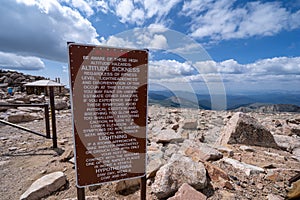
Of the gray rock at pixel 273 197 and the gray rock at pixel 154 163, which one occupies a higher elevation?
the gray rock at pixel 154 163

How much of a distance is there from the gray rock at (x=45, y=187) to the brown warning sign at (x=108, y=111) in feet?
3.42

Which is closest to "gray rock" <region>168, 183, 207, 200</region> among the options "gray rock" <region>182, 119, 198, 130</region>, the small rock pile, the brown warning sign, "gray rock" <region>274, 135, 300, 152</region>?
the brown warning sign

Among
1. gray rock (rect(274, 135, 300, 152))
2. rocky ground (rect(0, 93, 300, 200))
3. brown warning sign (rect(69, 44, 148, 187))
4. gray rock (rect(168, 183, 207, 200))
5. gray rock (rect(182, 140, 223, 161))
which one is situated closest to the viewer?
brown warning sign (rect(69, 44, 148, 187))

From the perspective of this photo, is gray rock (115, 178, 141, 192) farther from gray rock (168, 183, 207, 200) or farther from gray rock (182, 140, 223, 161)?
gray rock (182, 140, 223, 161)

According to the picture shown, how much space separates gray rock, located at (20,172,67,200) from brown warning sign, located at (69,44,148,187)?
1.04 m

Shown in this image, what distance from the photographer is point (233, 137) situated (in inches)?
191

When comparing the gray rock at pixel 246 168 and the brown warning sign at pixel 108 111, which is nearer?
the brown warning sign at pixel 108 111

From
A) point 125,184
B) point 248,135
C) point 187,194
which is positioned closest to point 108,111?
point 125,184

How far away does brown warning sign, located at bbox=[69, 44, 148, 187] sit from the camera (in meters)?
2.09

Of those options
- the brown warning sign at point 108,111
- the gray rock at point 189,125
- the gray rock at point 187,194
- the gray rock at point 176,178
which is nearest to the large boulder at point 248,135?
the gray rock at point 189,125

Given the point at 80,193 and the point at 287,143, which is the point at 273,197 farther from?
the point at 287,143

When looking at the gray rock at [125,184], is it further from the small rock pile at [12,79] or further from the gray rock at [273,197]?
the small rock pile at [12,79]

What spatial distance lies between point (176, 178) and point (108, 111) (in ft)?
5.07

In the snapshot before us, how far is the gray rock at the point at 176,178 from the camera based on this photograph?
266cm
